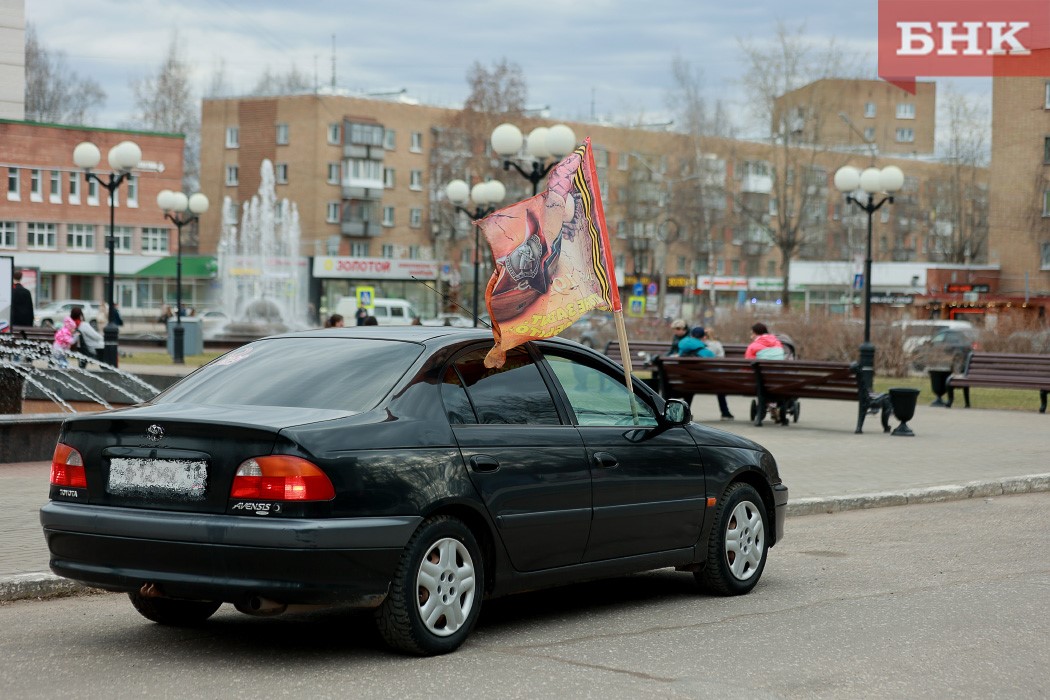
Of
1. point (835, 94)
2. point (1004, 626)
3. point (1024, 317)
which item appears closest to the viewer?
point (1004, 626)

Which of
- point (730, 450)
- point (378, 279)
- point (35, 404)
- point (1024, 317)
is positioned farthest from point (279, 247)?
point (730, 450)

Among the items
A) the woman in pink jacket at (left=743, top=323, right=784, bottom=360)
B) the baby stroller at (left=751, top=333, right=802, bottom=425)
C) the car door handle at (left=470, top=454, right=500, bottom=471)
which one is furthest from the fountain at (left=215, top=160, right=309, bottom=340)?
the car door handle at (left=470, top=454, right=500, bottom=471)

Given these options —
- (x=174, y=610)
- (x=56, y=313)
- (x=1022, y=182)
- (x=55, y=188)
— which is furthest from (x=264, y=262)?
(x=174, y=610)

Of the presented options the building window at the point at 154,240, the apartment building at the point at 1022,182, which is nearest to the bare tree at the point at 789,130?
the apartment building at the point at 1022,182

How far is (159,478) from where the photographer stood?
5.96 metres

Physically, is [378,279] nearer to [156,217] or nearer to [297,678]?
[156,217]

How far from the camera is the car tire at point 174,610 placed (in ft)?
22.5

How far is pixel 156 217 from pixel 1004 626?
→ 3335 inches

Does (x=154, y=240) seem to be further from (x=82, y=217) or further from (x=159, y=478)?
(x=159, y=478)

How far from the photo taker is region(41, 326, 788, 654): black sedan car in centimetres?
577

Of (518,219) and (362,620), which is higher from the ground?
(518,219)

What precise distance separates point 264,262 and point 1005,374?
5553cm

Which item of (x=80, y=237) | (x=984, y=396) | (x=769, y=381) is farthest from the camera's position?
(x=80, y=237)

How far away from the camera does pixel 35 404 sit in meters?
19.0
